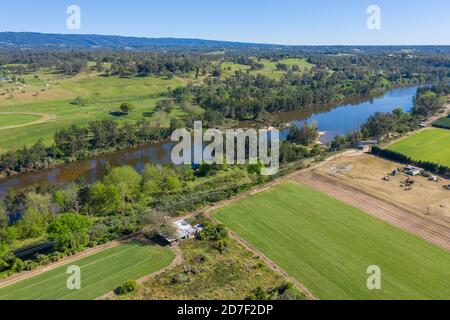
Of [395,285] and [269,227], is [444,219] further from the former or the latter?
[269,227]

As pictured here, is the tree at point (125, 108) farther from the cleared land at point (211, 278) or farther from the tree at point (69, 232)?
the cleared land at point (211, 278)

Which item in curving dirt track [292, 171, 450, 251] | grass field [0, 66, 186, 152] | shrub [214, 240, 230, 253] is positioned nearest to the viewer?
shrub [214, 240, 230, 253]

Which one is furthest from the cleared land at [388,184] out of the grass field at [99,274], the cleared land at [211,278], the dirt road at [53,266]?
the dirt road at [53,266]

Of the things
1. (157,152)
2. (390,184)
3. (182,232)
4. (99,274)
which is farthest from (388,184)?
(157,152)

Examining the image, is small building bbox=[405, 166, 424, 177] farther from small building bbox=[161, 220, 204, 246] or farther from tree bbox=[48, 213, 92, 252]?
tree bbox=[48, 213, 92, 252]

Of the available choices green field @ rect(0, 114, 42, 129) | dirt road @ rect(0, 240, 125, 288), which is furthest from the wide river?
green field @ rect(0, 114, 42, 129)

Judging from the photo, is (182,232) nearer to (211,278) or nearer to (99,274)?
(211,278)
